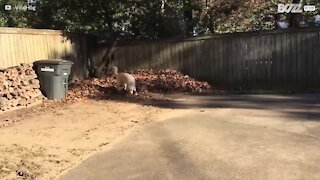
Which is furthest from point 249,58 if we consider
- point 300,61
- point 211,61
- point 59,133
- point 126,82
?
point 59,133

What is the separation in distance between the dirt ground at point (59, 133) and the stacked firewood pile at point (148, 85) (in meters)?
1.42

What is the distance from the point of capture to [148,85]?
1541cm

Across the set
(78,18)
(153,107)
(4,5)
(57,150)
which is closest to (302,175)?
(57,150)

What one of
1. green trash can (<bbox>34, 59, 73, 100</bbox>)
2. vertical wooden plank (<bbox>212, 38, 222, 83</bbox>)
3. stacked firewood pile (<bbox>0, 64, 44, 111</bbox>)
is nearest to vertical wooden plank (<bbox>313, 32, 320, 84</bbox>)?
vertical wooden plank (<bbox>212, 38, 222, 83</bbox>)

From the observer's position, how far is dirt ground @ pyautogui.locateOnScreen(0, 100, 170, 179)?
6648mm

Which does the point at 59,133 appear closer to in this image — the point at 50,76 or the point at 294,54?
the point at 50,76

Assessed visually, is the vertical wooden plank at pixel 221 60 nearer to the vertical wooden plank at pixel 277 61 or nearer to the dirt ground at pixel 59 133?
the vertical wooden plank at pixel 277 61

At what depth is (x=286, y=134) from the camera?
8375mm

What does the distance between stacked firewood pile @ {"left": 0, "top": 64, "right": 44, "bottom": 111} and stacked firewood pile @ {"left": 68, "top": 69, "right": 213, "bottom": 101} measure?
1.17 meters

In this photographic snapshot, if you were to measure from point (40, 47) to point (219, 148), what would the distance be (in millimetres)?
8463

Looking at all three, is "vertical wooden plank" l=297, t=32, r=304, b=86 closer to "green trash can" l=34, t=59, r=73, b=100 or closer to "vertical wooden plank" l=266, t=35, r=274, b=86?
"vertical wooden plank" l=266, t=35, r=274, b=86

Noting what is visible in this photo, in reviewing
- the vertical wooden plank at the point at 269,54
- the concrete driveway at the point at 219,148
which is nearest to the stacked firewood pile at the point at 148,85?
the vertical wooden plank at the point at 269,54

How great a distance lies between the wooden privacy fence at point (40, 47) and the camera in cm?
1254

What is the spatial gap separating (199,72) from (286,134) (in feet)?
28.3
